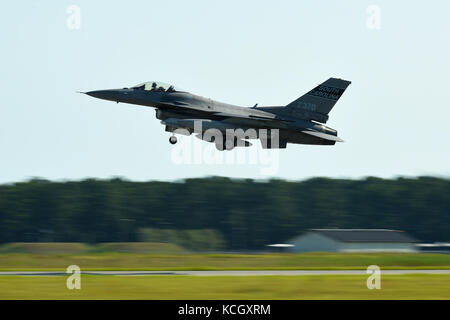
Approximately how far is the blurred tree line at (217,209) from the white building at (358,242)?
2798 cm

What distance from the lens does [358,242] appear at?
83500 mm

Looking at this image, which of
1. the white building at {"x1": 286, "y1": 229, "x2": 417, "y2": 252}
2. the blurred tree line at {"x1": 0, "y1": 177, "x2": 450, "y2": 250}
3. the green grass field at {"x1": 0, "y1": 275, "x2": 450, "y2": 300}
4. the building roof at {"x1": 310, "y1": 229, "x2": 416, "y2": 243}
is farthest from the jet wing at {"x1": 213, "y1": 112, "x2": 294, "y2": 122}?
the blurred tree line at {"x1": 0, "y1": 177, "x2": 450, "y2": 250}

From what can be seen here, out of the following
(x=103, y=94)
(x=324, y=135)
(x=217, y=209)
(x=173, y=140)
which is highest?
(x=103, y=94)

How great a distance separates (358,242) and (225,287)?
189 feet

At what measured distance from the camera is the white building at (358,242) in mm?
83312

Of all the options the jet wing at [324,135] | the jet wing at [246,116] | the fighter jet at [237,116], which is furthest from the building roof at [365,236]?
the jet wing at [246,116]

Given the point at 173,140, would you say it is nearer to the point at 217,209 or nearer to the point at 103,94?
the point at 103,94

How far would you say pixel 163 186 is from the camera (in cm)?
13050

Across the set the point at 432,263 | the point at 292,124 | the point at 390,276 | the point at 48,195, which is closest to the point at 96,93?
the point at 292,124

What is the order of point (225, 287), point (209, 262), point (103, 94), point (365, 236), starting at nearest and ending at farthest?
point (225, 287), point (103, 94), point (209, 262), point (365, 236)

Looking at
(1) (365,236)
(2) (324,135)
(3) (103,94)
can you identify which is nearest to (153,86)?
(3) (103,94)

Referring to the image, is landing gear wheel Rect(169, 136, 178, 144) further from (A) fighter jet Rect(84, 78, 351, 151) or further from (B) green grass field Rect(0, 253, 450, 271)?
(B) green grass field Rect(0, 253, 450, 271)

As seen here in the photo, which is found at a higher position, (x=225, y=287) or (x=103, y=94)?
(x=103, y=94)
